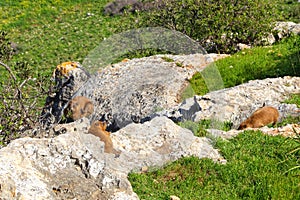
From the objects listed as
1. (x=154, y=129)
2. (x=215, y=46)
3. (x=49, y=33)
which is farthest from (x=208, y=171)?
(x=49, y=33)

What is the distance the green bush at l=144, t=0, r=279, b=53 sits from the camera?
1788 cm

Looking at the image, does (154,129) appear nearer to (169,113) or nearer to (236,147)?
(236,147)

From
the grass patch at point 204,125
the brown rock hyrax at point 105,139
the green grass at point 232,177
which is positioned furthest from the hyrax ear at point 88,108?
the green grass at point 232,177

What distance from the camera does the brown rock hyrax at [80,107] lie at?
12617 mm

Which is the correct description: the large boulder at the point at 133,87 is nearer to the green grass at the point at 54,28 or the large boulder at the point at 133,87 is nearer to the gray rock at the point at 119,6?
the green grass at the point at 54,28

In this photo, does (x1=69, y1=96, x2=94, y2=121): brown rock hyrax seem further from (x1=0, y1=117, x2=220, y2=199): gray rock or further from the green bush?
the green bush

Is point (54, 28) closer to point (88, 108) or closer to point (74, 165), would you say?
point (88, 108)

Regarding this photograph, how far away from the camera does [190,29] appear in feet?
60.2

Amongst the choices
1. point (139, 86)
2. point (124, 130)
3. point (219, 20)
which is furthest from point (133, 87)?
point (219, 20)

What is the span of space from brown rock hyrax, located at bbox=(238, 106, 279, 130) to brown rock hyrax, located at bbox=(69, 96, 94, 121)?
4.08m

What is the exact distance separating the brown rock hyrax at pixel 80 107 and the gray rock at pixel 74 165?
4.04 metres

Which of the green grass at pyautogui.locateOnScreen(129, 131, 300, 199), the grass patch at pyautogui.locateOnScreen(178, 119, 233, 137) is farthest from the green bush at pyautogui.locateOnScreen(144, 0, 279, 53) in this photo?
the green grass at pyautogui.locateOnScreen(129, 131, 300, 199)

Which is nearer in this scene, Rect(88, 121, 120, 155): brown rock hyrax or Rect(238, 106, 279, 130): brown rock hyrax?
Rect(88, 121, 120, 155): brown rock hyrax

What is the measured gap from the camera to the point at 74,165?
7133 millimetres
